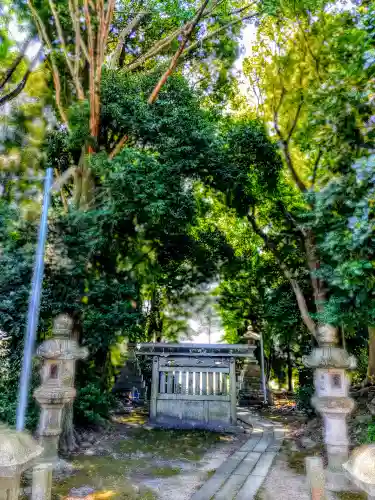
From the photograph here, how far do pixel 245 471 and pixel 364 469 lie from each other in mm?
4592

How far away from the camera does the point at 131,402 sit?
1445 cm

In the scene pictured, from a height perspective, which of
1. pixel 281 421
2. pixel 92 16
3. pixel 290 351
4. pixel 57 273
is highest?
pixel 92 16

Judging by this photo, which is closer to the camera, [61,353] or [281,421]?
[61,353]

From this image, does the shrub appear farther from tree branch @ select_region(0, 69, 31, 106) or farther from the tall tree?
tree branch @ select_region(0, 69, 31, 106)

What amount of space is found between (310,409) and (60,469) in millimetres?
7320

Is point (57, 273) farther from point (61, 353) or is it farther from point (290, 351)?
point (290, 351)

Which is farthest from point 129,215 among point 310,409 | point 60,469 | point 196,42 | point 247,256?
point 247,256

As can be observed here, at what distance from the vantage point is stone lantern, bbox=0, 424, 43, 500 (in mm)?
3025

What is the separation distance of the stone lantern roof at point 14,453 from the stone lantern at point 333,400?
457cm

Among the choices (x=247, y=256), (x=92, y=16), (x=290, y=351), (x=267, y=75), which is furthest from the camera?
(x=290, y=351)

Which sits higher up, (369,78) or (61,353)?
(369,78)

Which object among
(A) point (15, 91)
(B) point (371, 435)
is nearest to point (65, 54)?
(A) point (15, 91)

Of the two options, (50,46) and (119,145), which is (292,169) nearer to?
(119,145)

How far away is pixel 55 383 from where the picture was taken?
668 centimetres
